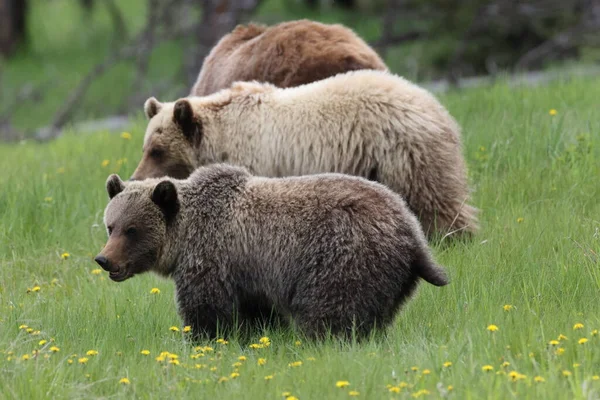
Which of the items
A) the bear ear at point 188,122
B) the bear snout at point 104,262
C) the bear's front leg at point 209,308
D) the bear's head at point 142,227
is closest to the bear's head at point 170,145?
the bear ear at point 188,122

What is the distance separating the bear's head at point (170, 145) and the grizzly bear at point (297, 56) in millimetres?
1076

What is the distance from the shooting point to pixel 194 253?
5988 mm

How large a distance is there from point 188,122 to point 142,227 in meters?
2.09

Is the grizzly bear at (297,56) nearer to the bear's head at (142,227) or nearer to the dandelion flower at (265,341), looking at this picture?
the bear's head at (142,227)

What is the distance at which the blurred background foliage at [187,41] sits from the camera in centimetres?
1472

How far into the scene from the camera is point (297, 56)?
28.8 ft

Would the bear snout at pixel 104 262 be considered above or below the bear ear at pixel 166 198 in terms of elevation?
below

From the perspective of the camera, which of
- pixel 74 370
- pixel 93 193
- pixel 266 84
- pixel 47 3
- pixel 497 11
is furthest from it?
pixel 47 3

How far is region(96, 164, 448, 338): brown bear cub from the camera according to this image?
5.52 m

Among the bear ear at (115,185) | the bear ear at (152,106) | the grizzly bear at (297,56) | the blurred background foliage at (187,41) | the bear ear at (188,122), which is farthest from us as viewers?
the blurred background foliage at (187,41)

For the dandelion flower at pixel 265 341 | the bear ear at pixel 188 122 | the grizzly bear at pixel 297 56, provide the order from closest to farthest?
the dandelion flower at pixel 265 341, the bear ear at pixel 188 122, the grizzly bear at pixel 297 56

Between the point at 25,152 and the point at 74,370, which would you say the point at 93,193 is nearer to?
the point at 25,152

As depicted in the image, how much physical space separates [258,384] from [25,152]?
27.2 feet

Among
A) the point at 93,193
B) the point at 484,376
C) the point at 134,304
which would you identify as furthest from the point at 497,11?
the point at 484,376
